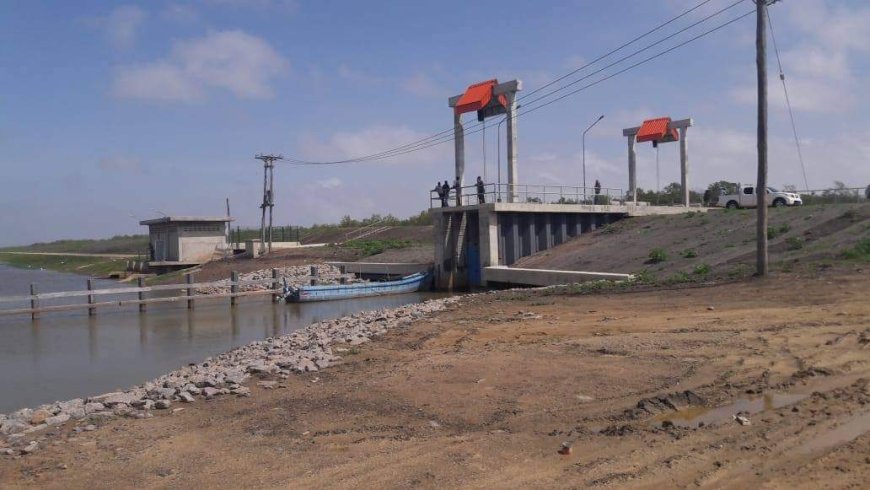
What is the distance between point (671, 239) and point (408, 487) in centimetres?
2806

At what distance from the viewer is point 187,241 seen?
2136 inches

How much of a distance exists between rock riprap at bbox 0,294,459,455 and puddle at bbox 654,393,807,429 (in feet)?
20.8

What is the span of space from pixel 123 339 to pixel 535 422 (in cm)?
1901

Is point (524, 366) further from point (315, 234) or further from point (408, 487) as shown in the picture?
point (315, 234)

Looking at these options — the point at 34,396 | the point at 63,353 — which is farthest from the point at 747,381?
the point at 63,353

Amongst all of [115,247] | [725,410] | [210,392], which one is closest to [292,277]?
[210,392]

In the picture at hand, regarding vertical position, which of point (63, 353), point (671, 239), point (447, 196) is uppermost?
point (447, 196)

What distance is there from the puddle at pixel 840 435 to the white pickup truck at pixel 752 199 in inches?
1439

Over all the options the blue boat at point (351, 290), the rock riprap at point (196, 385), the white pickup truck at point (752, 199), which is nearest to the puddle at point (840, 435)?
the rock riprap at point (196, 385)

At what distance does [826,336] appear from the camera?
12547 mm

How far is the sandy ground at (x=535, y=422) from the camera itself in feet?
22.3

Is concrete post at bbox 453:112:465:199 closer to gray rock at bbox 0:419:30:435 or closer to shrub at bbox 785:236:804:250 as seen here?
shrub at bbox 785:236:804:250

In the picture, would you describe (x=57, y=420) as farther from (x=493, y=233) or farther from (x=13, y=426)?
(x=493, y=233)

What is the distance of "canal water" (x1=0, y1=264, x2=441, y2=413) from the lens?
16.4m
